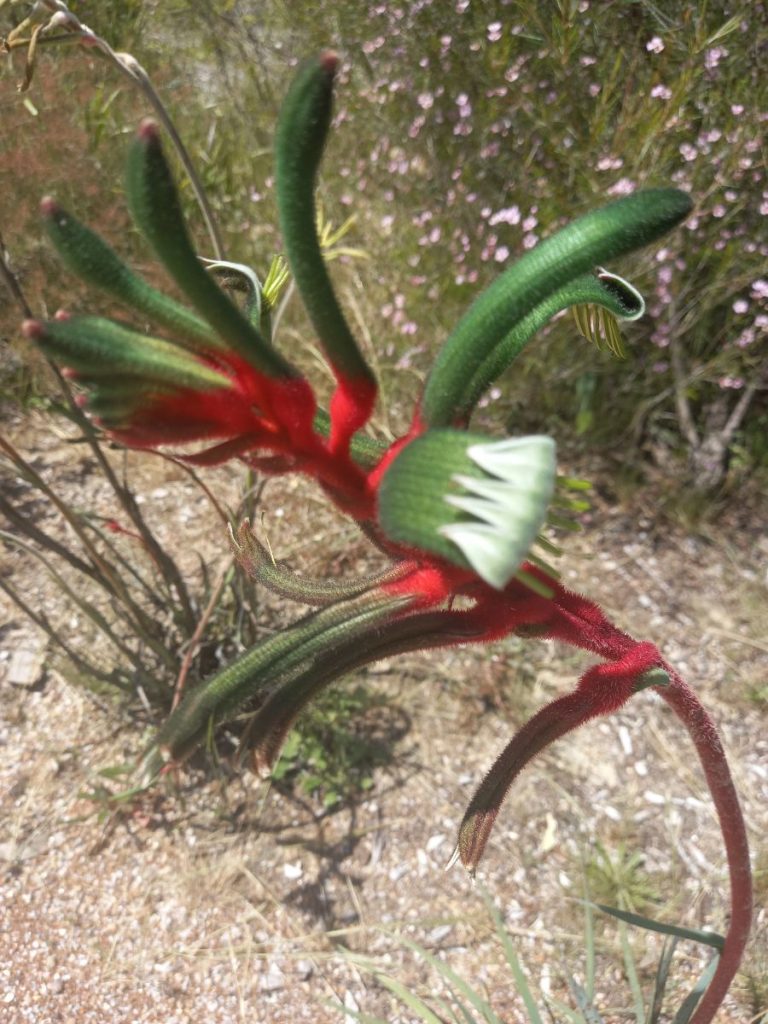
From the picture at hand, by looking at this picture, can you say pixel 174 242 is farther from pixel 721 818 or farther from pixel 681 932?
pixel 681 932

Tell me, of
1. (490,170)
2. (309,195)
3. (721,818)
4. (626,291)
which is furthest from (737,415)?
(309,195)

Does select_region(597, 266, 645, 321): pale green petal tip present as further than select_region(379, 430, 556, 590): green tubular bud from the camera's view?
Yes

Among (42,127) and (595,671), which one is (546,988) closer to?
(595,671)

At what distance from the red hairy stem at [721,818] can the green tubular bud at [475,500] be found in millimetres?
371

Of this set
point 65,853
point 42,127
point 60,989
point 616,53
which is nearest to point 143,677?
point 65,853

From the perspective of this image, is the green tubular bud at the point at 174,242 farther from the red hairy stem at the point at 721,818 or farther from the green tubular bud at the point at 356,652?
the red hairy stem at the point at 721,818

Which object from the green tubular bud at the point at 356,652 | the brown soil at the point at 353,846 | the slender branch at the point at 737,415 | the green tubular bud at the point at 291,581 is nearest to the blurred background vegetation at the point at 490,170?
the slender branch at the point at 737,415

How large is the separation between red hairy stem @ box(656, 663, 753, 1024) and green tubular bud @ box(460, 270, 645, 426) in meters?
0.30

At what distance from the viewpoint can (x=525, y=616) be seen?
0.53 metres

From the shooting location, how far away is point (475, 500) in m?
0.33

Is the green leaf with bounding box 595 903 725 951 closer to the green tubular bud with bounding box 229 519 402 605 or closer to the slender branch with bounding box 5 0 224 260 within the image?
the green tubular bud with bounding box 229 519 402 605

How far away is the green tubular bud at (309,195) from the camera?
382 millimetres

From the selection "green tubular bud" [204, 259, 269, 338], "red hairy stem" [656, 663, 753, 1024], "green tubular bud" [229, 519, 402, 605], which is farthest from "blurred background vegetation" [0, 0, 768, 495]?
"red hairy stem" [656, 663, 753, 1024]

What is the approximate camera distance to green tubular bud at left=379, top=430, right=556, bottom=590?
12.7 inches
